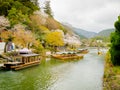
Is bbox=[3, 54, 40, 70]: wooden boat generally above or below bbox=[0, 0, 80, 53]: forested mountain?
below

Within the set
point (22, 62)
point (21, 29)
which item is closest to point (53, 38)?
point (21, 29)

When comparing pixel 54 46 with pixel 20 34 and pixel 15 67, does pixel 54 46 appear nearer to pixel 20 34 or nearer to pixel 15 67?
pixel 20 34

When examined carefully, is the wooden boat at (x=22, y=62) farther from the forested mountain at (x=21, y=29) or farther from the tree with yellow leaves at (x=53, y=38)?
the tree with yellow leaves at (x=53, y=38)

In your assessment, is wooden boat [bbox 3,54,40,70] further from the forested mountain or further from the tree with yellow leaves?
the tree with yellow leaves

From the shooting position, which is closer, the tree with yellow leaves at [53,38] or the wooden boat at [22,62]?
the wooden boat at [22,62]

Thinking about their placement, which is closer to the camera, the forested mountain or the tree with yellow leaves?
the forested mountain

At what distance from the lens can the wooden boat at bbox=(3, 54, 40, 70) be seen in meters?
34.5

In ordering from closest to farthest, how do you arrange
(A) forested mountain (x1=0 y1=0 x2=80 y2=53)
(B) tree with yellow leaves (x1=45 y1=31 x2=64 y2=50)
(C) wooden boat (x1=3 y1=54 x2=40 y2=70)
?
(C) wooden boat (x1=3 y1=54 x2=40 y2=70)
(A) forested mountain (x1=0 y1=0 x2=80 y2=53)
(B) tree with yellow leaves (x1=45 y1=31 x2=64 y2=50)

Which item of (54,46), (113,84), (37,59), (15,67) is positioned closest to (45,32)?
(54,46)

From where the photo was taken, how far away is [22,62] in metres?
37.9

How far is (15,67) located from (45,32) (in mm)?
40006

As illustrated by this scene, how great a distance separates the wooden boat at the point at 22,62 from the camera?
34.5m

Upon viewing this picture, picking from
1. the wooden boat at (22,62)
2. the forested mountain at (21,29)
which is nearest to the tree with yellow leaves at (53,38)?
the forested mountain at (21,29)

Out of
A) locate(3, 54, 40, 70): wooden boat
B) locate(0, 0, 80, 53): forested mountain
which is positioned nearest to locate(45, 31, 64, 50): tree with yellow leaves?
locate(0, 0, 80, 53): forested mountain
